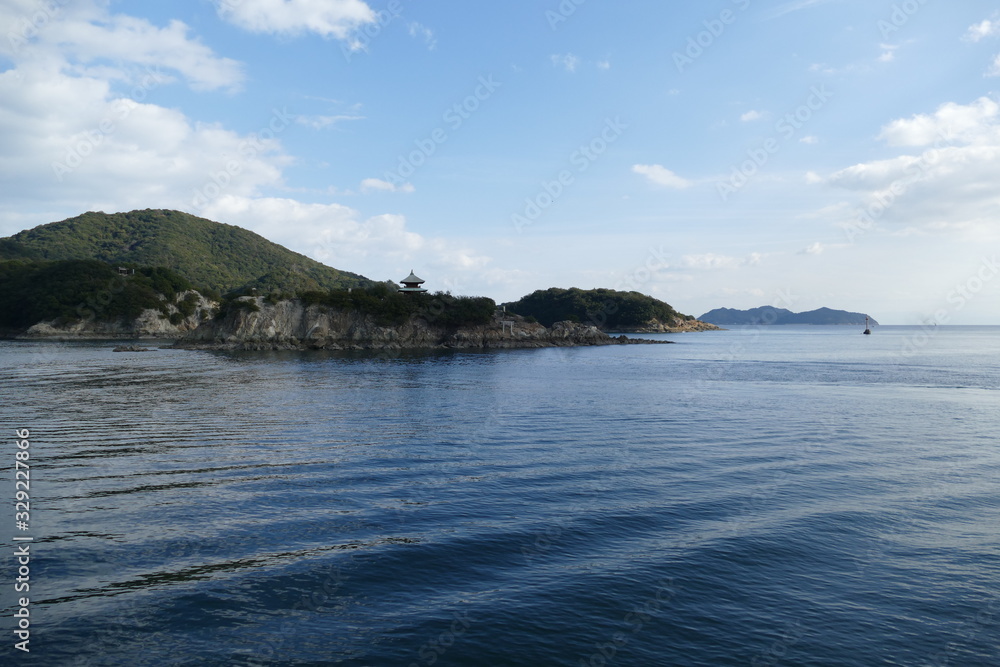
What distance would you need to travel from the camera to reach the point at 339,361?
72.8m

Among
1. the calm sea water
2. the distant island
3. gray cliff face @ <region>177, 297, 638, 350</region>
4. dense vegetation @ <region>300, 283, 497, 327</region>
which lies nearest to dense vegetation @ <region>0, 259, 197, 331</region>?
the distant island

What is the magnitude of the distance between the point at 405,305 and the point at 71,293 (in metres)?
78.7

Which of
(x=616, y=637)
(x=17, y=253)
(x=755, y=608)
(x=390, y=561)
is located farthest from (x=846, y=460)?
(x=17, y=253)

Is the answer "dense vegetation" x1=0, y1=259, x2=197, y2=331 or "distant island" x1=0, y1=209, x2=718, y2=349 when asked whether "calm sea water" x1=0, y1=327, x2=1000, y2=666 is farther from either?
"dense vegetation" x1=0, y1=259, x2=197, y2=331

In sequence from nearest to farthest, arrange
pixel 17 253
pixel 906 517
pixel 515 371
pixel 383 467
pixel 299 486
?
1. pixel 906 517
2. pixel 299 486
3. pixel 383 467
4. pixel 515 371
5. pixel 17 253

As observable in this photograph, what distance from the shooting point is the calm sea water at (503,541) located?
8.67m

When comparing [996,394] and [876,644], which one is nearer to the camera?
[876,644]

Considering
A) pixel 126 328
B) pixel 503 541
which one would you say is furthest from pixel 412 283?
pixel 503 541

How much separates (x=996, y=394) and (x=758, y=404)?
2230 centimetres

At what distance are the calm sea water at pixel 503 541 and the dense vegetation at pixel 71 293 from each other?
11400 centimetres

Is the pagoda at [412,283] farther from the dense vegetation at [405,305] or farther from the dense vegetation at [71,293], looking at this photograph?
the dense vegetation at [71,293]

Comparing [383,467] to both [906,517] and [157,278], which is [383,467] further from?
[157,278]

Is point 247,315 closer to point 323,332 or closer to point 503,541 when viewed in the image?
point 323,332

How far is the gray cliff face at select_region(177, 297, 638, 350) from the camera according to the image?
3883 inches
